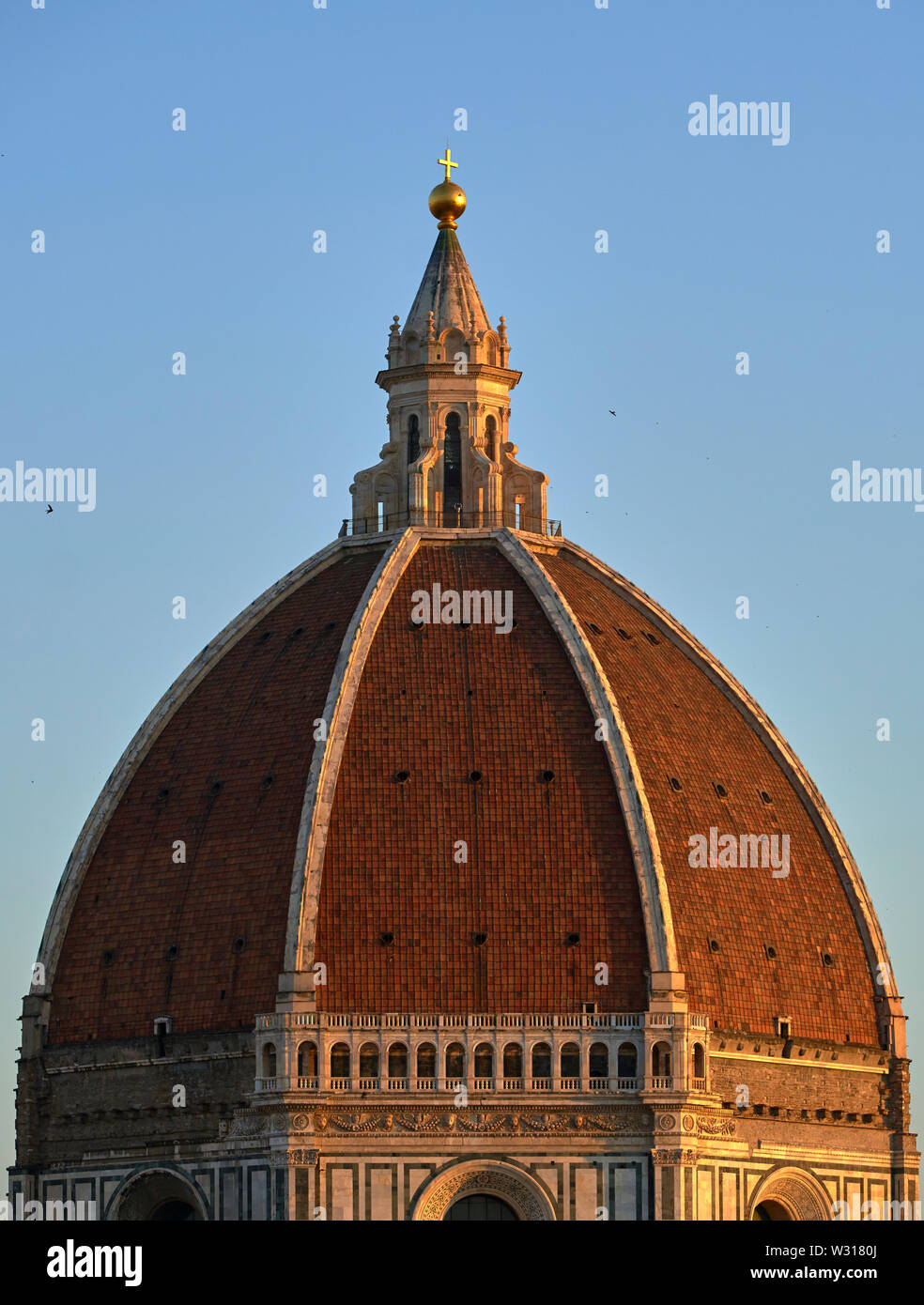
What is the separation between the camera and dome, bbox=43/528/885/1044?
86250 millimetres

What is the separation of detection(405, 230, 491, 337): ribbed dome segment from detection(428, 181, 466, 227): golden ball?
0.71 m

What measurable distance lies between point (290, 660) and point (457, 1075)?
37.4ft

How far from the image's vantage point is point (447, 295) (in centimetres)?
9675

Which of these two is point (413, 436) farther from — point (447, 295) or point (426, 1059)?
point (426, 1059)

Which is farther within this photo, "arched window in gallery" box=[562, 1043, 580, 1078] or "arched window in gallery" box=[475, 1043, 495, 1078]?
"arched window in gallery" box=[562, 1043, 580, 1078]

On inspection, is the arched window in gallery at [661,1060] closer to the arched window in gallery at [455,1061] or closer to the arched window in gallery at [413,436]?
the arched window in gallery at [455,1061]

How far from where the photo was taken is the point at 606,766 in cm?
8806

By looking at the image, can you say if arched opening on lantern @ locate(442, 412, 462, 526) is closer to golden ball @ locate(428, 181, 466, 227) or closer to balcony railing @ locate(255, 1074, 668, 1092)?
golden ball @ locate(428, 181, 466, 227)

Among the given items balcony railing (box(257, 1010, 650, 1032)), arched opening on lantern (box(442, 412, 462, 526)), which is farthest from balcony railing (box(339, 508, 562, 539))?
balcony railing (box(257, 1010, 650, 1032))

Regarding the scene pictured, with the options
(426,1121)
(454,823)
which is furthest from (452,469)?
(426,1121)

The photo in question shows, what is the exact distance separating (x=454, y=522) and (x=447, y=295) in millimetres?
5977
